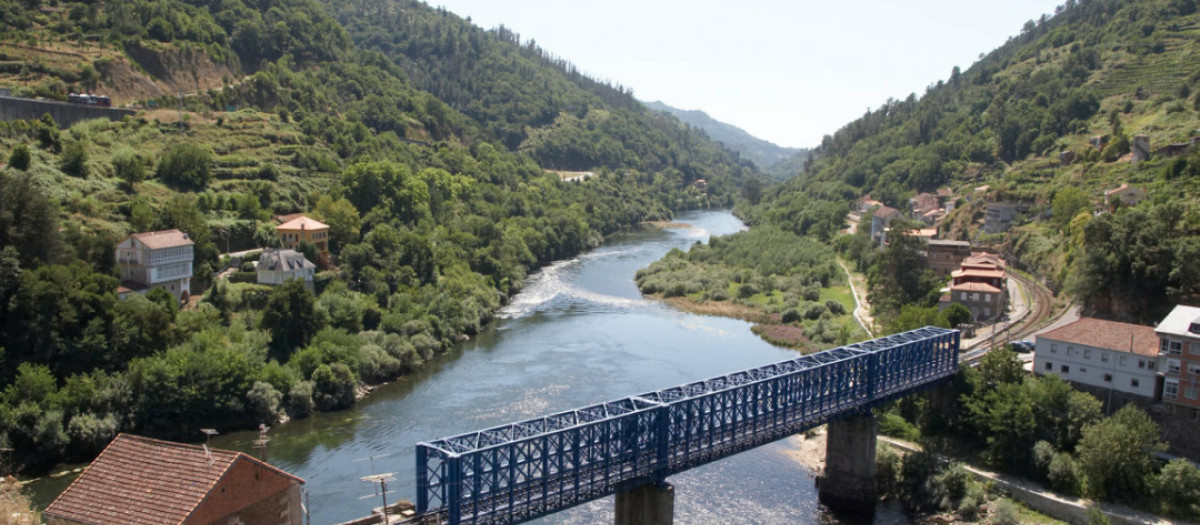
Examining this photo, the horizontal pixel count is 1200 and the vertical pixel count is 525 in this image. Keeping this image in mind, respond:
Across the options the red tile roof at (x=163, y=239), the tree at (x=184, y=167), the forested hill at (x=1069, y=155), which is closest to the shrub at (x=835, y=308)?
the forested hill at (x=1069, y=155)

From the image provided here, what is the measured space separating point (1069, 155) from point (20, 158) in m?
84.6

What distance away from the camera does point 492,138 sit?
140 metres

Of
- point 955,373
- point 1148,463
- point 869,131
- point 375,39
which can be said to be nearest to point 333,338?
point 955,373

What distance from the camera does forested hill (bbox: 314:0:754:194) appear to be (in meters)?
157

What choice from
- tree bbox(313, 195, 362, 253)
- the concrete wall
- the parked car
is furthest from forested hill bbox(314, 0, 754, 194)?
the parked car

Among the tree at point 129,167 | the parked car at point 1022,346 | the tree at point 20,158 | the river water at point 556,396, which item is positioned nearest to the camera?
the river water at point 556,396

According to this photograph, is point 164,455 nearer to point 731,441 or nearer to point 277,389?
point 731,441

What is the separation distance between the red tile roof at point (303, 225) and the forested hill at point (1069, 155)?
160ft

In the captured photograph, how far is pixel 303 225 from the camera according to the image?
60.2m

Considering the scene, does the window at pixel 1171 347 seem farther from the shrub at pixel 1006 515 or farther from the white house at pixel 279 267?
the white house at pixel 279 267

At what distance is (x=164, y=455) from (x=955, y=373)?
1270 inches

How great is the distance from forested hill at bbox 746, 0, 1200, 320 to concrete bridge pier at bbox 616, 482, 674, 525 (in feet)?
96.0

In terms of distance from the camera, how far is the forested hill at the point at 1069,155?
4294 centimetres

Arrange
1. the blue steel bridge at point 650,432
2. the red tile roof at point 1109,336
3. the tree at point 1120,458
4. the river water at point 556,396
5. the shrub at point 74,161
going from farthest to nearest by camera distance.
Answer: the shrub at point 74,161 < the red tile roof at point 1109,336 < the river water at point 556,396 < the tree at point 1120,458 < the blue steel bridge at point 650,432
